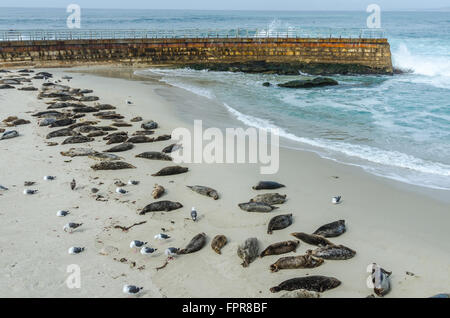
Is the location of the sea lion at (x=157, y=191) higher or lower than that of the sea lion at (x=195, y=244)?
higher

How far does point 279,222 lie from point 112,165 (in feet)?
17.1

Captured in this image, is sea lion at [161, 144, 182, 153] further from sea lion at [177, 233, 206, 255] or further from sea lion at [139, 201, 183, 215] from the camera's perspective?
sea lion at [177, 233, 206, 255]

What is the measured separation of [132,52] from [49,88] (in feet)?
45.4

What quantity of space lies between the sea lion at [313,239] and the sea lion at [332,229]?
0.23m

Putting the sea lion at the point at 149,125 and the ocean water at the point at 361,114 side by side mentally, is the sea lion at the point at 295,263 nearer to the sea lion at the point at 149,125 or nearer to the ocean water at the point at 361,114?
the ocean water at the point at 361,114

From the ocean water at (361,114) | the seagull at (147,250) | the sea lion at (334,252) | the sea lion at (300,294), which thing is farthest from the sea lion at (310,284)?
the ocean water at (361,114)

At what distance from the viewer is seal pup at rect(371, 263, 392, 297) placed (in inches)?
249

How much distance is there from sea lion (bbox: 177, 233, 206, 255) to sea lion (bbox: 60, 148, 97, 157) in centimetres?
581

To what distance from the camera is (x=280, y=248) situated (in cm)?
739

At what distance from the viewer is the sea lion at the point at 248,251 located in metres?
7.11

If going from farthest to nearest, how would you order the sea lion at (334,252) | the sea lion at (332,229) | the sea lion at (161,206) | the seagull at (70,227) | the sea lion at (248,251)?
the sea lion at (161,206) < the sea lion at (332,229) < the seagull at (70,227) < the sea lion at (334,252) < the sea lion at (248,251)

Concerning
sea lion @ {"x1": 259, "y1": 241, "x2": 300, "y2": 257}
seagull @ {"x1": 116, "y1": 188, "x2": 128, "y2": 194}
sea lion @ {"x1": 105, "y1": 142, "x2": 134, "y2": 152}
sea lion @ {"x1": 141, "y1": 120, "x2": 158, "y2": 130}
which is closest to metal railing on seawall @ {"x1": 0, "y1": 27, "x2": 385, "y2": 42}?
sea lion @ {"x1": 141, "y1": 120, "x2": 158, "y2": 130}
